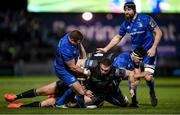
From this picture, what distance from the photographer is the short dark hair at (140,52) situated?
43.9 ft

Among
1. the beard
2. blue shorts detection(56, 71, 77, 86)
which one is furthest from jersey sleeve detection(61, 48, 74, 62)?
the beard

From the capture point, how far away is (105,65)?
40.6ft

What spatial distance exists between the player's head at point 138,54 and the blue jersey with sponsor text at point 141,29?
45 cm

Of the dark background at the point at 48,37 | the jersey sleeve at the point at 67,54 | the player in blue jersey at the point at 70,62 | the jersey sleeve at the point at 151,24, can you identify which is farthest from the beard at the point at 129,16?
the dark background at the point at 48,37

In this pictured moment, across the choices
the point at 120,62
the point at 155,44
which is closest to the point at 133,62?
the point at 120,62

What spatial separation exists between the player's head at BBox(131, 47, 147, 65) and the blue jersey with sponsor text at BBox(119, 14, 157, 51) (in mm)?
449

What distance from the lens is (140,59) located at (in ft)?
44.3

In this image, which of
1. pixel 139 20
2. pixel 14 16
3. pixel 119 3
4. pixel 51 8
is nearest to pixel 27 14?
pixel 14 16

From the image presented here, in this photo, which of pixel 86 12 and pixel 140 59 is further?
pixel 86 12

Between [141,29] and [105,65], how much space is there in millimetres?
1872

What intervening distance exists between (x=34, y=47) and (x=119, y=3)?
16.2 feet

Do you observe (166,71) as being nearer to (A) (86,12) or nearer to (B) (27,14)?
(A) (86,12)

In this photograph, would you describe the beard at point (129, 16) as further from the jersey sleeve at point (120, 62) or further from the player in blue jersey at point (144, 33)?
the jersey sleeve at point (120, 62)

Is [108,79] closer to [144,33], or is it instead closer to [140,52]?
[140,52]
